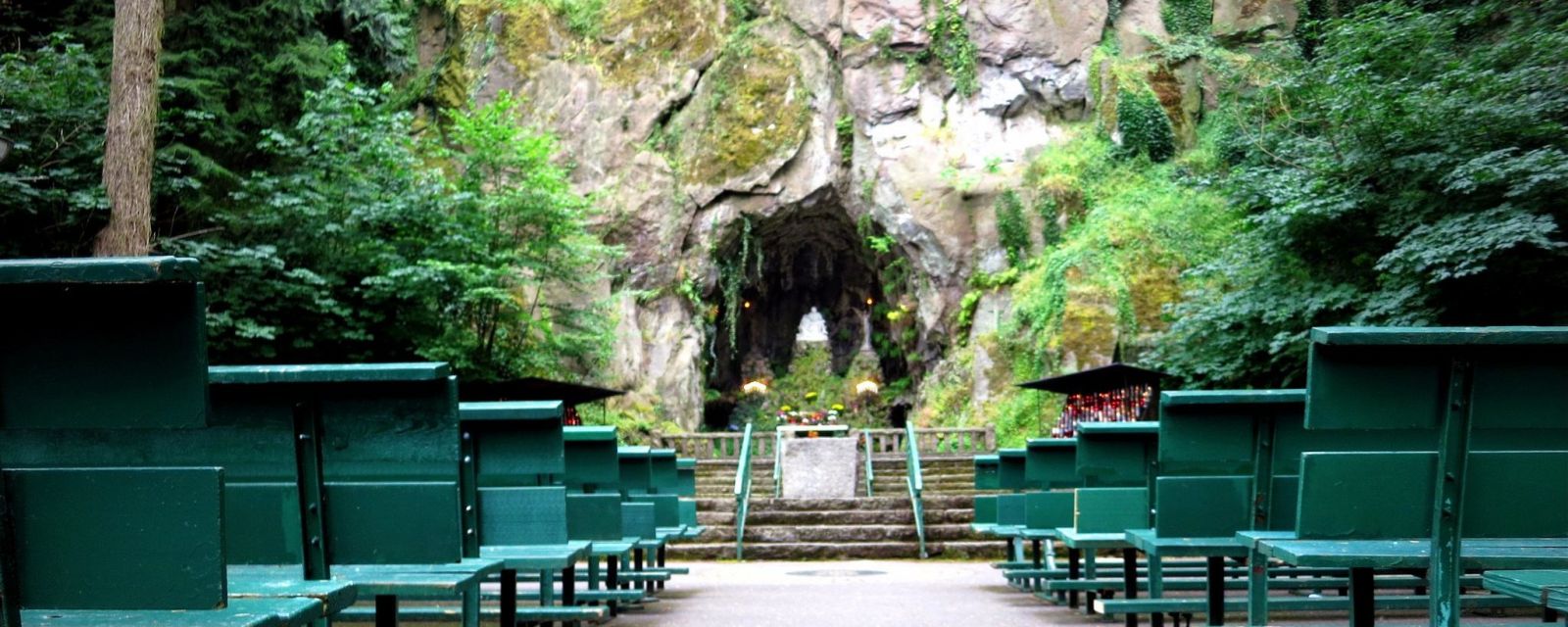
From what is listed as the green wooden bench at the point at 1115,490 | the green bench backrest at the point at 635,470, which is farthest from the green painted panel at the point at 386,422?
the green bench backrest at the point at 635,470

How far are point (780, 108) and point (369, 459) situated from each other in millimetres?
24771

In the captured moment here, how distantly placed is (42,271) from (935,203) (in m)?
25.7

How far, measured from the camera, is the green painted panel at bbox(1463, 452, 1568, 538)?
2891mm

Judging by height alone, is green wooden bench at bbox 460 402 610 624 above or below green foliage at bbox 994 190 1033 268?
below

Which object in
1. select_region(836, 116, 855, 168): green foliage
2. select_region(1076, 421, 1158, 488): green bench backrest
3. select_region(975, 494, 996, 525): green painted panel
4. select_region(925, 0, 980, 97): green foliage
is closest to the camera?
select_region(1076, 421, 1158, 488): green bench backrest

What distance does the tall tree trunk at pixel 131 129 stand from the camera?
41.4ft

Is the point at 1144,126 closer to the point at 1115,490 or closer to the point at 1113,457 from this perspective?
the point at 1113,457

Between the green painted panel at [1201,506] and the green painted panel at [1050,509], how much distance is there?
249 centimetres

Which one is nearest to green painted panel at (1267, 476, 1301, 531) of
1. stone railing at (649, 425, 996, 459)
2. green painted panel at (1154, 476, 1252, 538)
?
green painted panel at (1154, 476, 1252, 538)

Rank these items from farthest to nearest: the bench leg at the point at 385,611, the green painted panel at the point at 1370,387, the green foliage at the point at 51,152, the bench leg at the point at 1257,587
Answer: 1. the green foliage at the point at 51,152
2. the bench leg at the point at 1257,587
3. the bench leg at the point at 385,611
4. the green painted panel at the point at 1370,387

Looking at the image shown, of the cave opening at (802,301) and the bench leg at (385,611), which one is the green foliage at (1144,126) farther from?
the bench leg at (385,611)

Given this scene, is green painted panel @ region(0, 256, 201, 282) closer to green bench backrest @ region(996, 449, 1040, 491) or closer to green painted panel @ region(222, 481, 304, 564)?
green painted panel @ region(222, 481, 304, 564)

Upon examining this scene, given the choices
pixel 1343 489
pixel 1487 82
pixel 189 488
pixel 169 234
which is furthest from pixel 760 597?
pixel 169 234

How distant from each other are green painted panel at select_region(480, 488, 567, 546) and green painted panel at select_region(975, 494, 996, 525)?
535 centimetres
